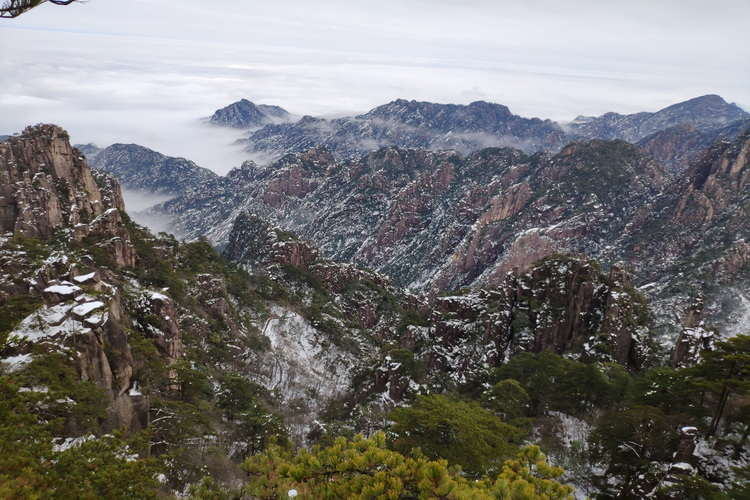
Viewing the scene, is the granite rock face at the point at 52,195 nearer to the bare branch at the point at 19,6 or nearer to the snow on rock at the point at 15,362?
the snow on rock at the point at 15,362

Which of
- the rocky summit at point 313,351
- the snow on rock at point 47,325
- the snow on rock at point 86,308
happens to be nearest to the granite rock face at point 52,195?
the rocky summit at point 313,351

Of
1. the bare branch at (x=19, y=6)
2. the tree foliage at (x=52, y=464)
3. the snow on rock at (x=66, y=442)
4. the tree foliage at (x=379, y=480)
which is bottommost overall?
the snow on rock at (x=66, y=442)

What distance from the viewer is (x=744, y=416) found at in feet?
80.5

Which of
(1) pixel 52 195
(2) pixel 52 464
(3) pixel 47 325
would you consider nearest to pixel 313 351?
(1) pixel 52 195

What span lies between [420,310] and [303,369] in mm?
47897

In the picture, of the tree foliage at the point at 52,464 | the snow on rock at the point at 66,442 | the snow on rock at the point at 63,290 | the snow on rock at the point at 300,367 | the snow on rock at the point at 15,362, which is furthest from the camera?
the snow on rock at the point at 300,367

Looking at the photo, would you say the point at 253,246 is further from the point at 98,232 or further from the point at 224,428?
the point at 224,428

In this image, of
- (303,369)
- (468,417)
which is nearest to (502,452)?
(468,417)

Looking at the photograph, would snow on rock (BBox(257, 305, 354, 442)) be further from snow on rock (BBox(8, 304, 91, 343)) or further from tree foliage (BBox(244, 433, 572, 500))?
tree foliage (BBox(244, 433, 572, 500))

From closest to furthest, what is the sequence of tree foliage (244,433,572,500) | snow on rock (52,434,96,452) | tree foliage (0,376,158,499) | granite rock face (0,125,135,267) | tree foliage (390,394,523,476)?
tree foliage (244,433,572,500) < tree foliage (0,376,158,499) < snow on rock (52,434,96,452) < tree foliage (390,394,523,476) < granite rock face (0,125,135,267)

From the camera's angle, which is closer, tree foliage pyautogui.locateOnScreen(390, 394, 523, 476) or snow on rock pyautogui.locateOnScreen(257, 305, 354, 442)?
tree foliage pyautogui.locateOnScreen(390, 394, 523, 476)

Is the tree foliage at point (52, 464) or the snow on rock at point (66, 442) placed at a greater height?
the tree foliage at point (52, 464)

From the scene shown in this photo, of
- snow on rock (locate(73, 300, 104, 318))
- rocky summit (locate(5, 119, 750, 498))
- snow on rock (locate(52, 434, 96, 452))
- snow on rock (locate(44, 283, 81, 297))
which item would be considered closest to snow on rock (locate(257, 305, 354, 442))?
rocky summit (locate(5, 119, 750, 498))

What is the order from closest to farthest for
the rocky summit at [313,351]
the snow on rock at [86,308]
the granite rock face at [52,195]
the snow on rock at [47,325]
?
the rocky summit at [313,351]
the snow on rock at [47,325]
the snow on rock at [86,308]
the granite rock face at [52,195]
